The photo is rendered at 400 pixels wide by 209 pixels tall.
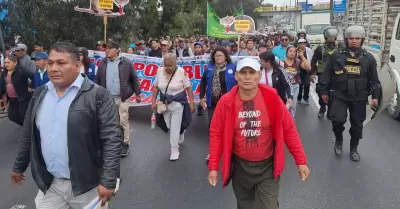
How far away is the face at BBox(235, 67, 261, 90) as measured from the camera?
3.18 m

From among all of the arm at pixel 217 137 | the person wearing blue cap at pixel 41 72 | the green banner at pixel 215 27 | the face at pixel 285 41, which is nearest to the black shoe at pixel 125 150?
the person wearing blue cap at pixel 41 72

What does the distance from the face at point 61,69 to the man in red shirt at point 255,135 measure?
114cm

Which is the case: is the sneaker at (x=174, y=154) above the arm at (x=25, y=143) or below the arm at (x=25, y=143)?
below

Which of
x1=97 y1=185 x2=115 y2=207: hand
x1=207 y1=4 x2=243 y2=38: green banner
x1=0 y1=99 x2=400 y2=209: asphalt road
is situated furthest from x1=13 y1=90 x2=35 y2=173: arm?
x1=207 y1=4 x2=243 y2=38: green banner

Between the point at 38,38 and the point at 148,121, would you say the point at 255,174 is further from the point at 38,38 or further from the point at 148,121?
the point at 38,38

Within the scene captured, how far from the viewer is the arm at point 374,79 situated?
211 inches

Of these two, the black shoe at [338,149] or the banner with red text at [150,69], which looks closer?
the black shoe at [338,149]

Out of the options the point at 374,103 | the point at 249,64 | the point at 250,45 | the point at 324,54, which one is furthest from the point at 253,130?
the point at 250,45

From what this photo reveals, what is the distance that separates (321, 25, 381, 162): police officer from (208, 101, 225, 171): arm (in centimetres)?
282

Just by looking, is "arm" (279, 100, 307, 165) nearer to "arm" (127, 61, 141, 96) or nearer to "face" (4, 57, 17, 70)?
"arm" (127, 61, 141, 96)

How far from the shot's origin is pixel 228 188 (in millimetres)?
4867

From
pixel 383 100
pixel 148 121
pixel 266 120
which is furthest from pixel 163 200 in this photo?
pixel 148 121

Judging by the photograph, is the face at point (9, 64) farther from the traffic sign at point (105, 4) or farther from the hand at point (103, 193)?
the hand at point (103, 193)

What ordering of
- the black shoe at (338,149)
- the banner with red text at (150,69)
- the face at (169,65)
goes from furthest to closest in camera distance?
the banner with red text at (150,69)
the black shoe at (338,149)
the face at (169,65)
